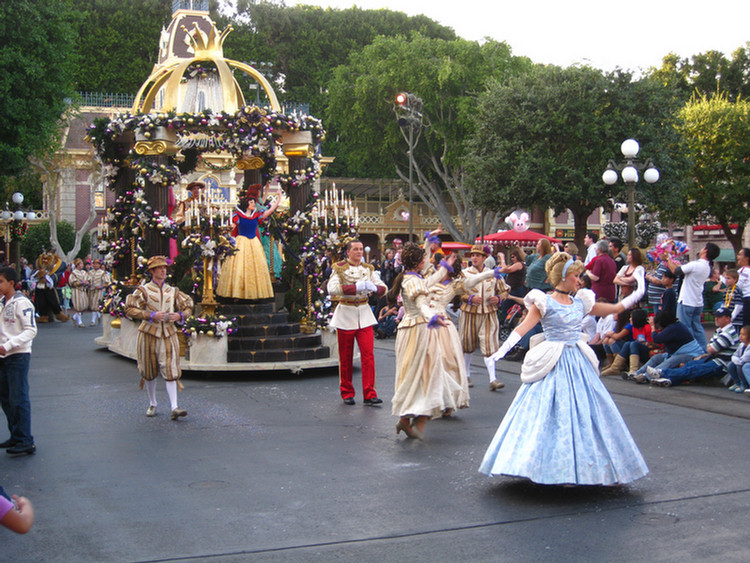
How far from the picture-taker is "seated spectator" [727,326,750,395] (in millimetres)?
10539

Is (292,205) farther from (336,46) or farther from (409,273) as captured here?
(336,46)

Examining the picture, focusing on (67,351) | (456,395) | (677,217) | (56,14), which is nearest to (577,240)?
(677,217)

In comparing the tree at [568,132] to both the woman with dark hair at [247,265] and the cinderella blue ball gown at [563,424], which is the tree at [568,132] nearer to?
the woman with dark hair at [247,265]

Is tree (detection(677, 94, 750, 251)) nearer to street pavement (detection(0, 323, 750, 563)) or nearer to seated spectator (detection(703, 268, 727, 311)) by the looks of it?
seated spectator (detection(703, 268, 727, 311))

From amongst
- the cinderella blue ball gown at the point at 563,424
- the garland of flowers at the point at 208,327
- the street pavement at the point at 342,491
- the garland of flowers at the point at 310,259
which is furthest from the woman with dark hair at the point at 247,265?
the cinderella blue ball gown at the point at 563,424

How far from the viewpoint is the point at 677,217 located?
39.1m

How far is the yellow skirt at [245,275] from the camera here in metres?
13.4

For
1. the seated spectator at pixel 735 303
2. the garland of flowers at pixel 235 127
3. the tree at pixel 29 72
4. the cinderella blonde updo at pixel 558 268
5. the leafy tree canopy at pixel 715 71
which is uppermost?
the leafy tree canopy at pixel 715 71

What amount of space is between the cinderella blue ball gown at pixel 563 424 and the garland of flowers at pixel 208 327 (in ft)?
22.2

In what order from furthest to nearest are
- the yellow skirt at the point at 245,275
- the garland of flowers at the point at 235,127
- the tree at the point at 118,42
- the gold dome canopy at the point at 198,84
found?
the tree at the point at 118,42 < the gold dome canopy at the point at 198,84 < the yellow skirt at the point at 245,275 < the garland of flowers at the point at 235,127

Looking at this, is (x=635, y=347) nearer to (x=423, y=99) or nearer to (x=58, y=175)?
(x=423, y=99)

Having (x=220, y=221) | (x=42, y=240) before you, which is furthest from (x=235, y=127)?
(x=42, y=240)

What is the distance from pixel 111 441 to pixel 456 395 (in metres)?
3.43

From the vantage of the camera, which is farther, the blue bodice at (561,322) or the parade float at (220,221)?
the parade float at (220,221)
